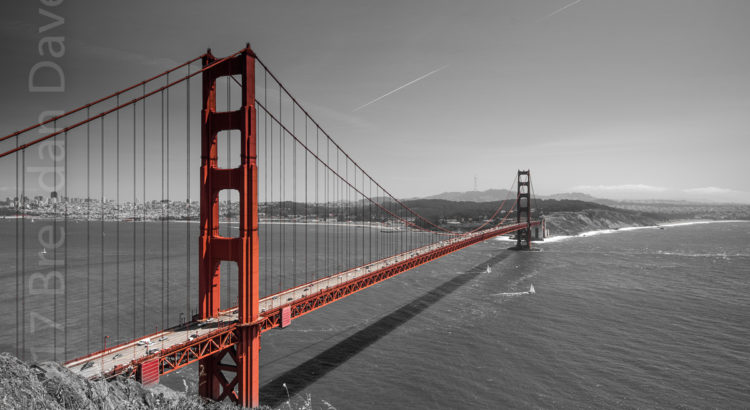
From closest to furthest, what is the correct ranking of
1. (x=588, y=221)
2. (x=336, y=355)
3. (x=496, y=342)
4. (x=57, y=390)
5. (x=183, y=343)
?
(x=57, y=390) → (x=183, y=343) → (x=336, y=355) → (x=496, y=342) → (x=588, y=221)

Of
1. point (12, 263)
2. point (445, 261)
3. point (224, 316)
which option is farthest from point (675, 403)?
point (12, 263)

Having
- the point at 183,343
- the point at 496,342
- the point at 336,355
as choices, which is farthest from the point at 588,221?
the point at 183,343

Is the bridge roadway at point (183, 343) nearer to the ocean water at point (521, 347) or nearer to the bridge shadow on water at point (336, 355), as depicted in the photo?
the bridge shadow on water at point (336, 355)

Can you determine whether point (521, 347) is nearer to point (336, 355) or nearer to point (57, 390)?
point (336, 355)

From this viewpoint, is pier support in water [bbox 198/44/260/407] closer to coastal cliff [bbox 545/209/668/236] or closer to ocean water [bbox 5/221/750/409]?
ocean water [bbox 5/221/750/409]

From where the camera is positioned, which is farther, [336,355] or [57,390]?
[336,355]
